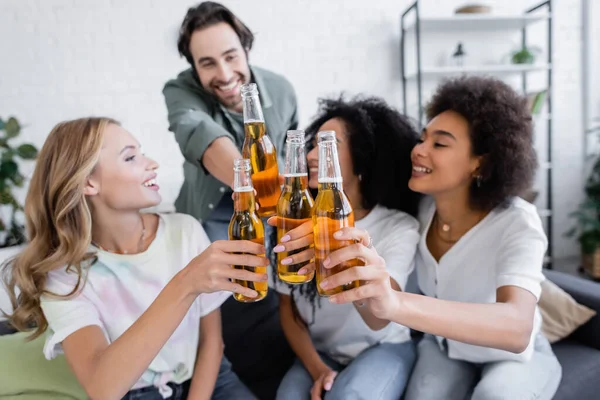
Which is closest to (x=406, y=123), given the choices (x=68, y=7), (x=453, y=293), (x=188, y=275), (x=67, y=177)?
(x=453, y=293)

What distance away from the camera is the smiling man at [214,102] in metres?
1.24

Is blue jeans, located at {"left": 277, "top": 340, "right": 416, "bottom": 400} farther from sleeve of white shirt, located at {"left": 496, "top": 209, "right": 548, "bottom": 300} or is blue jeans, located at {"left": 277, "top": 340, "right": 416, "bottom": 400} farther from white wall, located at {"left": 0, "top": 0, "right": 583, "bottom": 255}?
white wall, located at {"left": 0, "top": 0, "right": 583, "bottom": 255}

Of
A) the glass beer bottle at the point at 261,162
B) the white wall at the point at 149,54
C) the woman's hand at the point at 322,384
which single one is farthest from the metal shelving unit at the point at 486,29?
the glass beer bottle at the point at 261,162

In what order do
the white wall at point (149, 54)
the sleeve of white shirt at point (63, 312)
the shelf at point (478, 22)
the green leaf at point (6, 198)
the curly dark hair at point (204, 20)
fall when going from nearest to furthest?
the sleeve of white shirt at point (63, 312) < the curly dark hair at point (204, 20) < the green leaf at point (6, 198) < the white wall at point (149, 54) < the shelf at point (478, 22)

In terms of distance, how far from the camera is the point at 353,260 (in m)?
0.75

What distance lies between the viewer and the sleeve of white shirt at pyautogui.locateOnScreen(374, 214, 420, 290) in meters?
1.19

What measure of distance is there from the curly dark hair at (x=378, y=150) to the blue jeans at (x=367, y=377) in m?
0.23

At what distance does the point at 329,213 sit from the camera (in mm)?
730

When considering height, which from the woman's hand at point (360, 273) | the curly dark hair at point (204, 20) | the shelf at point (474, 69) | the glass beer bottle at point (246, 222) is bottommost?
the woman's hand at point (360, 273)

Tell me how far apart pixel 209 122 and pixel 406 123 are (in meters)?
0.64

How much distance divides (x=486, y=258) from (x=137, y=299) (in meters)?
0.98

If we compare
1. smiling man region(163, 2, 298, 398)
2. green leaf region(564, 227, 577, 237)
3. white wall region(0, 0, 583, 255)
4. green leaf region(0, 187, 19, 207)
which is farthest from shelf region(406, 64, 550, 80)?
green leaf region(0, 187, 19, 207)

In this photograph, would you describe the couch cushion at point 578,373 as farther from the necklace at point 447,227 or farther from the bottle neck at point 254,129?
the bottle neck at point 254,129

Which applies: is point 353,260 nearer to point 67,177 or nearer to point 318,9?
point 67,177
